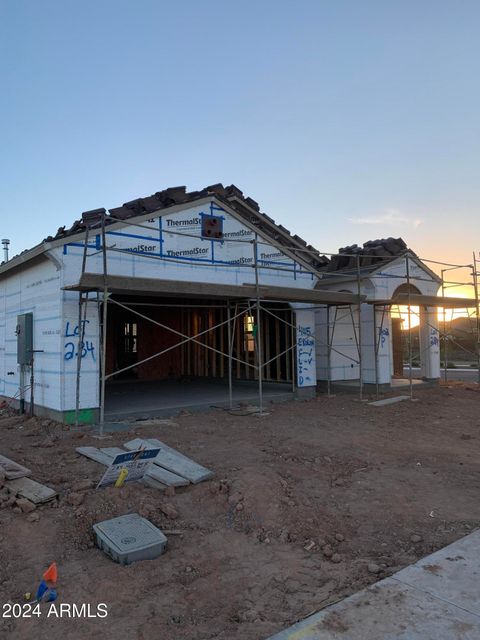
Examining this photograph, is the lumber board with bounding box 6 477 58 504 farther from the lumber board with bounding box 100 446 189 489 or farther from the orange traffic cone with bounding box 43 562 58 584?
the orange traffic cone with bounding box 43 562 58 584

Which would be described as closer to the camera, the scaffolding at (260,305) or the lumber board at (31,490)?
the lumber board at (31,490)

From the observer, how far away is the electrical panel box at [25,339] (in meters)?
10.6

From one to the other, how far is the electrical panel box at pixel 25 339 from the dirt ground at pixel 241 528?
2.28 m

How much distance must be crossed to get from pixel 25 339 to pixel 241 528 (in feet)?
25.0

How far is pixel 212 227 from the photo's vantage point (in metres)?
11.9

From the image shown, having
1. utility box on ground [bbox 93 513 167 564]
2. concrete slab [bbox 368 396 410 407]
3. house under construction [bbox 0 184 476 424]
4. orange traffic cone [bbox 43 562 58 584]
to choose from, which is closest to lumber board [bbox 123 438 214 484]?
utility box on ground [bbox 93 513 167 564]

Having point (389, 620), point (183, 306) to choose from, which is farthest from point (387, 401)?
point (389, 620)

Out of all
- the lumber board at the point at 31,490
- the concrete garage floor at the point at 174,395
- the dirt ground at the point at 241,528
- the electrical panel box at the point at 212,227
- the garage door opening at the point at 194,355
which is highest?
the electrical panel box at the point at 212,227

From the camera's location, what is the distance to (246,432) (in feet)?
30.1

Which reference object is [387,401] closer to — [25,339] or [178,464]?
[178,464]

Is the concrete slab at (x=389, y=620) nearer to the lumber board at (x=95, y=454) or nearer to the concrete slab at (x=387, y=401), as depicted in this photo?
the lumber board at (x=95, y=454)

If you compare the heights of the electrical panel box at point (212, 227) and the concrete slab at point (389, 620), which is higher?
the electrical panel box at point (212, 227)

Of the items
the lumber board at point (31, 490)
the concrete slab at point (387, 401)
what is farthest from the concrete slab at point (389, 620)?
the concrete slab at point (387, 401)

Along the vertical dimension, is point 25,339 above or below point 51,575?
above
